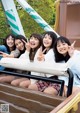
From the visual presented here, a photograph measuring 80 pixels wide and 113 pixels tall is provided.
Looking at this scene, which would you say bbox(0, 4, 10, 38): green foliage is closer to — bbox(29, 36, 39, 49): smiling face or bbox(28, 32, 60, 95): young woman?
bbox(29, 36, 39, 49): smiling face

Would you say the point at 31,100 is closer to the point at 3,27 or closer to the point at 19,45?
the point at 19,45

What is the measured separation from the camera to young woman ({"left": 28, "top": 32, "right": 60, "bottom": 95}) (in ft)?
7.97

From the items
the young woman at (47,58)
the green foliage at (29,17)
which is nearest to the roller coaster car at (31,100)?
the young woman at (47,58)

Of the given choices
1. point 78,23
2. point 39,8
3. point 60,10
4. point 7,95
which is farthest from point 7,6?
point 39,8

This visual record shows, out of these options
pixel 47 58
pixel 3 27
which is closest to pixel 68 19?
pixel 47 58

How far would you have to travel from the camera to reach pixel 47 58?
8.82ft

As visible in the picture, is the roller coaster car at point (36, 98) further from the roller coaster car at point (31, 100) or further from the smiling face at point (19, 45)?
the smiling face at point (19, 45)

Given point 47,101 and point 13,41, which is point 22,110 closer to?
point 47,101

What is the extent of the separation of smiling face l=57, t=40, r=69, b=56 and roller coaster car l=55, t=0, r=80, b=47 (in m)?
3.48

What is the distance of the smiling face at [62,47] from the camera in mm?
2592

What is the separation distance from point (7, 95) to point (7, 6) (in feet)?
13.6

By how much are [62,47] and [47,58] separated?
196 mm

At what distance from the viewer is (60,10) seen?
237 inches

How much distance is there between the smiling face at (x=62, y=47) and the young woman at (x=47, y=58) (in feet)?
0.36
